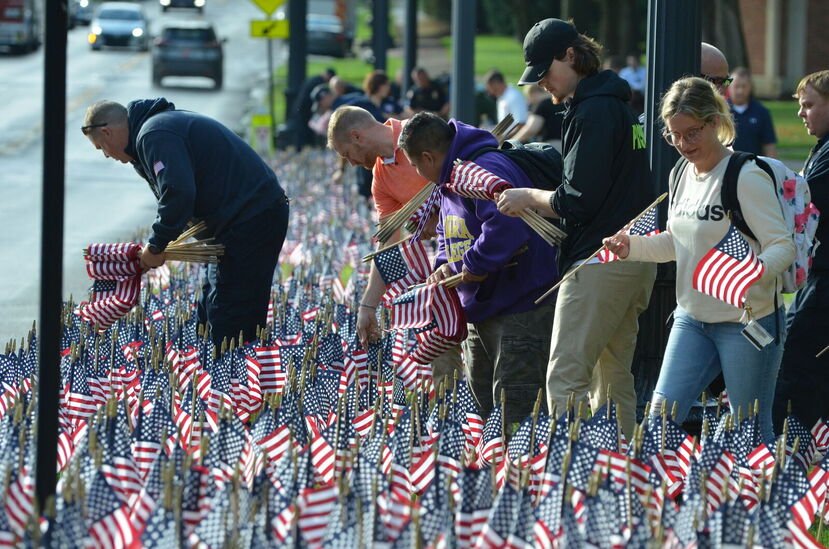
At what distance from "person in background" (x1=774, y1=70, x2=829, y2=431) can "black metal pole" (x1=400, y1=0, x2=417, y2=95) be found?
14.5 meters

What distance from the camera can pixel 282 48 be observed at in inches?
2630

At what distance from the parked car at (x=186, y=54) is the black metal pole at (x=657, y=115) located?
36.4 meters

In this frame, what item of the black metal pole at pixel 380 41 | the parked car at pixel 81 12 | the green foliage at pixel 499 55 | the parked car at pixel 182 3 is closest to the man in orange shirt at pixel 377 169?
the black metal pole at pixel 380 41

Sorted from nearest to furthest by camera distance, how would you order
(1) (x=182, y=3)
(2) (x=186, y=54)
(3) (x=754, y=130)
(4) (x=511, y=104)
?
(3) (x=754, y=130) → (4) (x=511, y=104) → (2) (x=186, y=54) → (1) (x=182, y=3)

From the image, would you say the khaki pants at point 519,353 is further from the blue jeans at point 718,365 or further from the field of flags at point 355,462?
the blue jeans at point 718,365

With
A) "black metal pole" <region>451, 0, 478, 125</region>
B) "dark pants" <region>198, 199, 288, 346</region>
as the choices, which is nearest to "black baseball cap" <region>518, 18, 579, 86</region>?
"dark pants" <region>198, 199, 288, 346</region>

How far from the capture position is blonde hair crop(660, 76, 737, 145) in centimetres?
538

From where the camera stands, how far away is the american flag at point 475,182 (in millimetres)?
6059

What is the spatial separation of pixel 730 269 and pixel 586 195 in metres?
0.73

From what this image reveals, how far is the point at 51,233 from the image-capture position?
4.36m

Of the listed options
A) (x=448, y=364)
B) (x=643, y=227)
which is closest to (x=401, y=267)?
(x=448, y=364)

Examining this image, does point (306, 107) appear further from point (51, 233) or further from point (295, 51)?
point (51, 233)

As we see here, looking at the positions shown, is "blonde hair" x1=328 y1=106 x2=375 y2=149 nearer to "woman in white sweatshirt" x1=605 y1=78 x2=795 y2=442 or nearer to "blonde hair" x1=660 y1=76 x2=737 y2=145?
"woman in white sweatshirt" x1=605 y1=78 x2=795 y2=442

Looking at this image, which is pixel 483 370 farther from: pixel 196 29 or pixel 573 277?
pixel 196 29
